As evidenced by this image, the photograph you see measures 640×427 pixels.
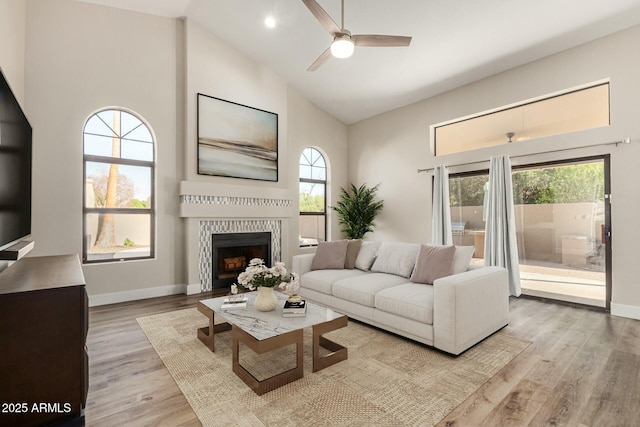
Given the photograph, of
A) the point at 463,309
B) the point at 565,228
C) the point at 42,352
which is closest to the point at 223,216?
the point at 42,352

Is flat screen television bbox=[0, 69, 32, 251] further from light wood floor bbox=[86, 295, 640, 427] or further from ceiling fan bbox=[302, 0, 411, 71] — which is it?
ceiling fan bbox=[302, 0, 411, 71]

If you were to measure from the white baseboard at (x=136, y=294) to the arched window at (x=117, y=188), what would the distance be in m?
0.49

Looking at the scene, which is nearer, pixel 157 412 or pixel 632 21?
pixel 157 412

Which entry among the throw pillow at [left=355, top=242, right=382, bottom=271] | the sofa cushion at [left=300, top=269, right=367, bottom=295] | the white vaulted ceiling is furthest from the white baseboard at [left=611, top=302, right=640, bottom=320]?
the white vaulted ceiling

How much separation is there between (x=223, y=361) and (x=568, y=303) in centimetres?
440

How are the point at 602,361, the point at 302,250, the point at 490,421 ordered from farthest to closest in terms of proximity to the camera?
the point at 302,250 < the point at 602,361 < the point at 490,421

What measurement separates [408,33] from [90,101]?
4.31m

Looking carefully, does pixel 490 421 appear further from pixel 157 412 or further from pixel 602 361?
pixel 157 412

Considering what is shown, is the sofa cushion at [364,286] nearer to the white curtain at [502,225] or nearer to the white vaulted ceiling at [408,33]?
the white curtain at [502,225]

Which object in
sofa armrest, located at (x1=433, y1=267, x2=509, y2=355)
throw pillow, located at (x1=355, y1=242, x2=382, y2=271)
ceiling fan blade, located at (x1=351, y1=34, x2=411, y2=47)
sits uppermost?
ceiling fan blade, located at (x1=351, y1=34, x2=411, y2=47)

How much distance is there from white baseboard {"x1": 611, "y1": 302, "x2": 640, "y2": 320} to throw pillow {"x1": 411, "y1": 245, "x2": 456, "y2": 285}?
2254 mm

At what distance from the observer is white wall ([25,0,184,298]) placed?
→ 147 inches

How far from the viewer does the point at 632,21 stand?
3.45 m

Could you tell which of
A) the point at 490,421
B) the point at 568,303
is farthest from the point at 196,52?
the point at 568,303
